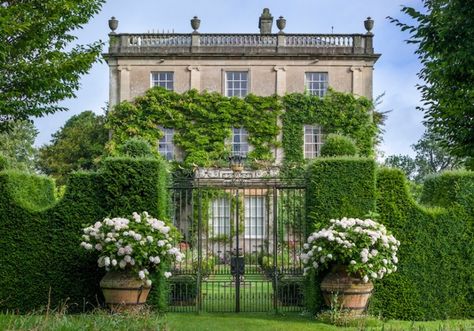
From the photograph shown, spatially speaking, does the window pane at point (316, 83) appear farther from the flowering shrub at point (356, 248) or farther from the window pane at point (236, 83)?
the flowering shrub at point (356, 248)

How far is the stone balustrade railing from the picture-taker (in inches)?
1087

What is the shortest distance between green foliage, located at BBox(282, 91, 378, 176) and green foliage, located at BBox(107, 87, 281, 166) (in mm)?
536

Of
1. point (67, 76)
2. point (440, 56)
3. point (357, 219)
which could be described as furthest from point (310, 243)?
point (67, 76)

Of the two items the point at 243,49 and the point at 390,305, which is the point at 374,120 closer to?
the point at 243,49

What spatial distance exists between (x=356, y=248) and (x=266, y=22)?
19.6 m

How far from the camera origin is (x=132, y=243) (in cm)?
1078

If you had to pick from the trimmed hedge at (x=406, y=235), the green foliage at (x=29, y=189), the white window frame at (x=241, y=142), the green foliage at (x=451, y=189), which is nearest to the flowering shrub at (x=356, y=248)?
the trimmed hedge at (x=406, y=235)

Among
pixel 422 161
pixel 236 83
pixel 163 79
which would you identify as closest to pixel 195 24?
pixel 163 79

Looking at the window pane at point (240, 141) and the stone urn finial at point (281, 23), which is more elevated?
the stone urn finial at point (281, 23)

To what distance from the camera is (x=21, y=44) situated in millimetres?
14680

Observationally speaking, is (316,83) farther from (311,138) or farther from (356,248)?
Result: (356,248)

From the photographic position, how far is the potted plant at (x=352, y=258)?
10.8 metres

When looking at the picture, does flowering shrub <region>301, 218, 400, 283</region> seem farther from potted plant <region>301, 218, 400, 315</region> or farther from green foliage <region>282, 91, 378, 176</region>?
green foliage <region>282, 91, 378, 176</region>

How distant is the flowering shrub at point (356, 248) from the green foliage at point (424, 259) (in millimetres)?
744
